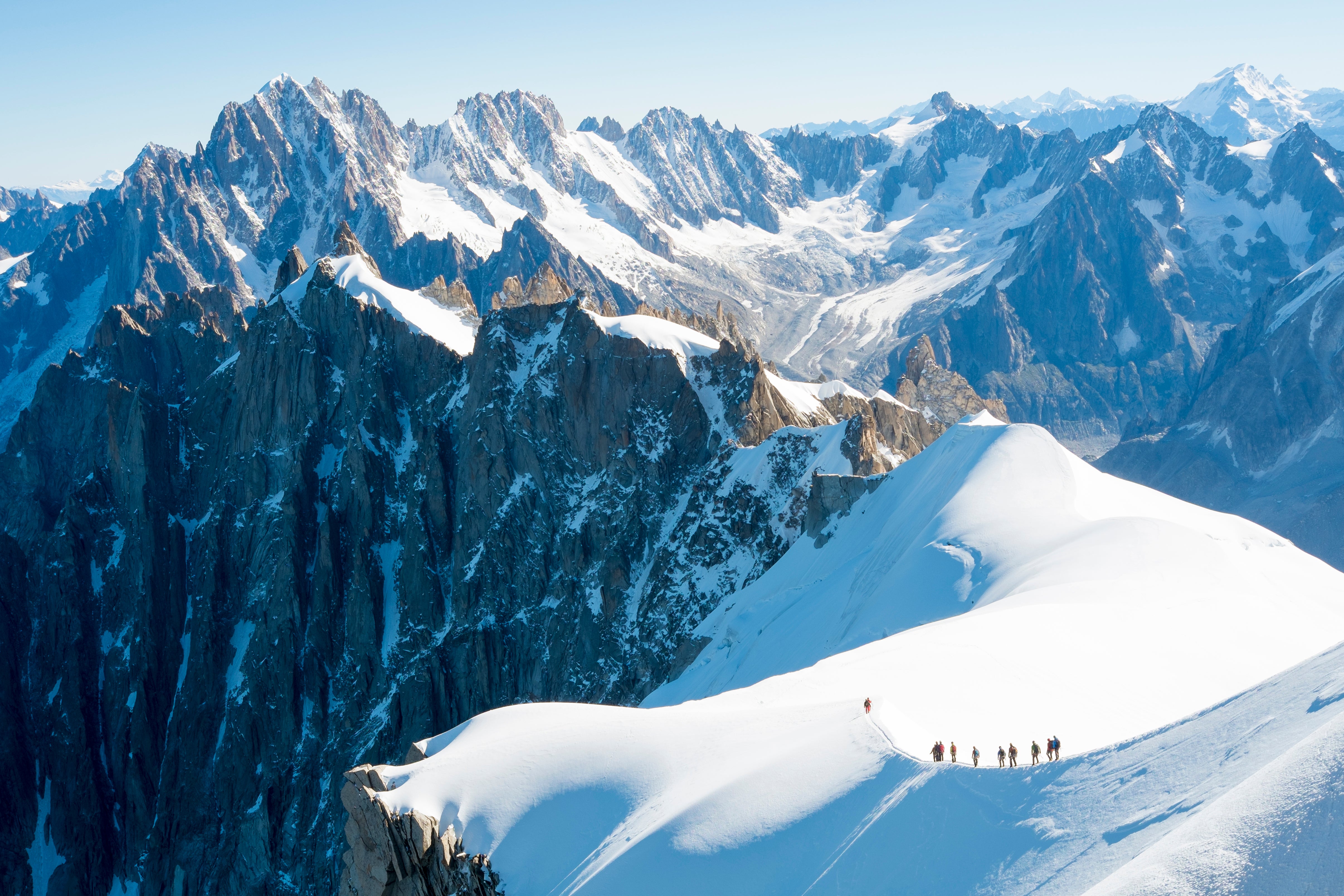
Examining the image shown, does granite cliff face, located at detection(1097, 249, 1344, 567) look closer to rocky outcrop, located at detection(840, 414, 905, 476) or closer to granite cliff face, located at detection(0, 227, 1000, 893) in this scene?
granite cliff face, located at detection(0, 227, 1000, 893)

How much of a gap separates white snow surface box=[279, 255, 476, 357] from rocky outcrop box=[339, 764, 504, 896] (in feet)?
269

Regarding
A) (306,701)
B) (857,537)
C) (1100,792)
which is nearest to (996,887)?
(1100,792)

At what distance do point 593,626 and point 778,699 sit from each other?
53.1 metres

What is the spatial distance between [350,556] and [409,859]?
79.2 m

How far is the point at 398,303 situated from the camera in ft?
391

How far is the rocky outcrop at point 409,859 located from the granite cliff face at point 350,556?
50.8 meters

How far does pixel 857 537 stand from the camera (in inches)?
3150

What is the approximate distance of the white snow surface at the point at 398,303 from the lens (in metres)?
117

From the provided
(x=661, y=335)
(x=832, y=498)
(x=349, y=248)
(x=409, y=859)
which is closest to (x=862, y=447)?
(x=832, y=498)

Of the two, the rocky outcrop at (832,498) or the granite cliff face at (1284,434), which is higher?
the rocky outcrop at (832,498)

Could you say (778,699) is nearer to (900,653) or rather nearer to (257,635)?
(900,653)

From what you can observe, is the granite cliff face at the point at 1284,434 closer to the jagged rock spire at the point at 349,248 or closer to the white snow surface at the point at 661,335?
the white snow surface at the point at 661,335

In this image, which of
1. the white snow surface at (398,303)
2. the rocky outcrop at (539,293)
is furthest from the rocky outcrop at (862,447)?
the white snow surface at (398,303)

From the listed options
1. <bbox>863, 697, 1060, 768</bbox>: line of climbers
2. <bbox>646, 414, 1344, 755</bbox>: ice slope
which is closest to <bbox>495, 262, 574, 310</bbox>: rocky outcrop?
<bbox>646, 414, 1344, 755</bbox>: ice slope
